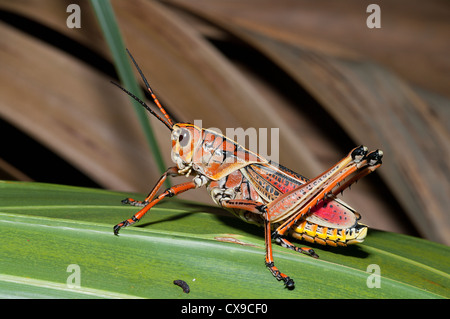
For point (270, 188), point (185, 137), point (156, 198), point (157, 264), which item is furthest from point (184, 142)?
point (157, 264)

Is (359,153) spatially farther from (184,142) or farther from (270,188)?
→ (184,142)

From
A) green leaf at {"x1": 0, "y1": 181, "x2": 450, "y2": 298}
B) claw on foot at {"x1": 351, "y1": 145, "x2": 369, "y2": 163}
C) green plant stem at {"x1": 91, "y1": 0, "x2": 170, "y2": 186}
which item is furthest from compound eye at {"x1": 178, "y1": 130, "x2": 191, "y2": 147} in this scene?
claw on foot at {"x1": 351, "y1": 145, "x2": 369, "y2": 163}

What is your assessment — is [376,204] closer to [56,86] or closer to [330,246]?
[330,246]

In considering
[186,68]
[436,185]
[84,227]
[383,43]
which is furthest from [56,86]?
[383,43]

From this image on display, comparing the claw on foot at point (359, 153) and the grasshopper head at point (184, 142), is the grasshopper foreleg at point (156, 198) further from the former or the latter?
the claw on foot at point (359, 153)

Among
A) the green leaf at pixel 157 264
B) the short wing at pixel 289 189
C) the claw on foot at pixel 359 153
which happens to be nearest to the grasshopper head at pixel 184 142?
the short wing at pixel 289 189

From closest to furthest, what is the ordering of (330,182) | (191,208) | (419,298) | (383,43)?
(419,298)
(330,182)
(191,208)
(383,43)

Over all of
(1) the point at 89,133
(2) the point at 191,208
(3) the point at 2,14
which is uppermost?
(3) the point at 2,14
